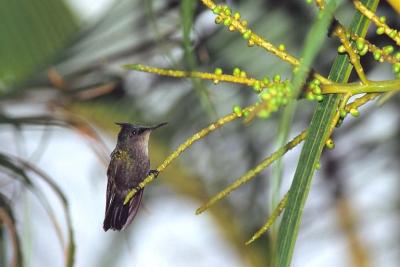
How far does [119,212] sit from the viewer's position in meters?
0.61

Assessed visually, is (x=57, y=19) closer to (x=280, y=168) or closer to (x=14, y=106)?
(x=14, y=106)

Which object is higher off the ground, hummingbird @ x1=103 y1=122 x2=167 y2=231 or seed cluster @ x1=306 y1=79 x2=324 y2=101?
hummingbird @ x1=103 y1=122 x2=167 y2=231

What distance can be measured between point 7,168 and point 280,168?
574 mm

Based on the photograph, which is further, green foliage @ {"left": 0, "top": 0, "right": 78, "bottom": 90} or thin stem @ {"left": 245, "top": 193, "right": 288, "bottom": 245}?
green foliage @ {"left": 0, "top": 0, "right": 78, "bottom": 90}

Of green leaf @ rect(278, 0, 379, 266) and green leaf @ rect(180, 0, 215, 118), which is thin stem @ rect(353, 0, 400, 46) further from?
green leaf @ rect(180, 0, 215, 118)

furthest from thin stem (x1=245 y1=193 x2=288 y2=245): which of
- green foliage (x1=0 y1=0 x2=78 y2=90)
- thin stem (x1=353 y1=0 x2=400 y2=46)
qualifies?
green foliage (x1=0 y1=0 x2=78 y2=90)

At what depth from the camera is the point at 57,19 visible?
3.40 feet

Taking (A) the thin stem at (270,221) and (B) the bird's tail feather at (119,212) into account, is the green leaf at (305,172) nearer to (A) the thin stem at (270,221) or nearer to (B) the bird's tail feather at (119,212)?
(A) the thin stem at (270,221)

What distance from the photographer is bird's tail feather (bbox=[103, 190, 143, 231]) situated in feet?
1.92

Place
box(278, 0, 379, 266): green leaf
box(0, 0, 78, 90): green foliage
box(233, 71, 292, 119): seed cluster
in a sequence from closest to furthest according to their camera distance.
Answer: box(233, 71, 292, 119): seed cluster < box(278, 0, 379, 266): green leaf < box(0, 0, 78, 90): green foliage

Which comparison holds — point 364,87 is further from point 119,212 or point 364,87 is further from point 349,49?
point 119,212

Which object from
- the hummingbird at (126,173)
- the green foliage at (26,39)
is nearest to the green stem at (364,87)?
the hummingbird at (126,173)

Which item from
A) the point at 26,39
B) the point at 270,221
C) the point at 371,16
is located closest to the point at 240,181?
the point at 270,221

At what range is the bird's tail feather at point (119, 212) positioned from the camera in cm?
58
